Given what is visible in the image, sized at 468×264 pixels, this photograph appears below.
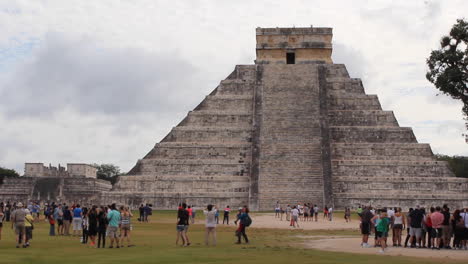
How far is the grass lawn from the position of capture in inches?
519

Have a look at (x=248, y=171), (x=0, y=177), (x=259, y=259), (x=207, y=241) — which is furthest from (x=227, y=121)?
(x=0, y=177)

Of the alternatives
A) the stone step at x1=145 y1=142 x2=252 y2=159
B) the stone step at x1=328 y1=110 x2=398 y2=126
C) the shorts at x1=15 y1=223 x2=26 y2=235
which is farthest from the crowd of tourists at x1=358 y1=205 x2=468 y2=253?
the stone step at x1=328 y1=110 x2=398 y2=126

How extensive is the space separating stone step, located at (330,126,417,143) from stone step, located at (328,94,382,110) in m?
2.31

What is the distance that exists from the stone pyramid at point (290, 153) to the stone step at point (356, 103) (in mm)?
61

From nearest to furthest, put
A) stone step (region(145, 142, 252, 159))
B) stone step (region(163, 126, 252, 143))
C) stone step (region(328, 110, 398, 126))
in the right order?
stone step (region(145, 142, 252, 159)) → stone step (region(163, 126, 252, 143)) → stone step (region(328, 110, 398, 126))

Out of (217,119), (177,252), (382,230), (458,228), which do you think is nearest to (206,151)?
(217,119)

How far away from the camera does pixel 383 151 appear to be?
3612 centimetres

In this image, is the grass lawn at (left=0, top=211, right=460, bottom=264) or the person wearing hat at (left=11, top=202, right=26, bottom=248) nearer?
the grass lawn at (left=0, top=211, right=460, bottom=264)

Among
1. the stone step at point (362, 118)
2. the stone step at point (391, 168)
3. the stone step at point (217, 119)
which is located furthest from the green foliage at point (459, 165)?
the stone step at point (217, 119)

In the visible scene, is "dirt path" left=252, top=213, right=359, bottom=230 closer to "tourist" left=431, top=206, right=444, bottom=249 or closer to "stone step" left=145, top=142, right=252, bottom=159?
"stone step" left=145, top=142, right=252, bottom=159

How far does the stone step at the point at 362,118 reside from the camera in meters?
38.5

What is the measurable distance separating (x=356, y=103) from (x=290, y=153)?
23.1 feet

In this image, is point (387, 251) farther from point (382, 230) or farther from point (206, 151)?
point (206, 151)

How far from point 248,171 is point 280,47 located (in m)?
11.7
